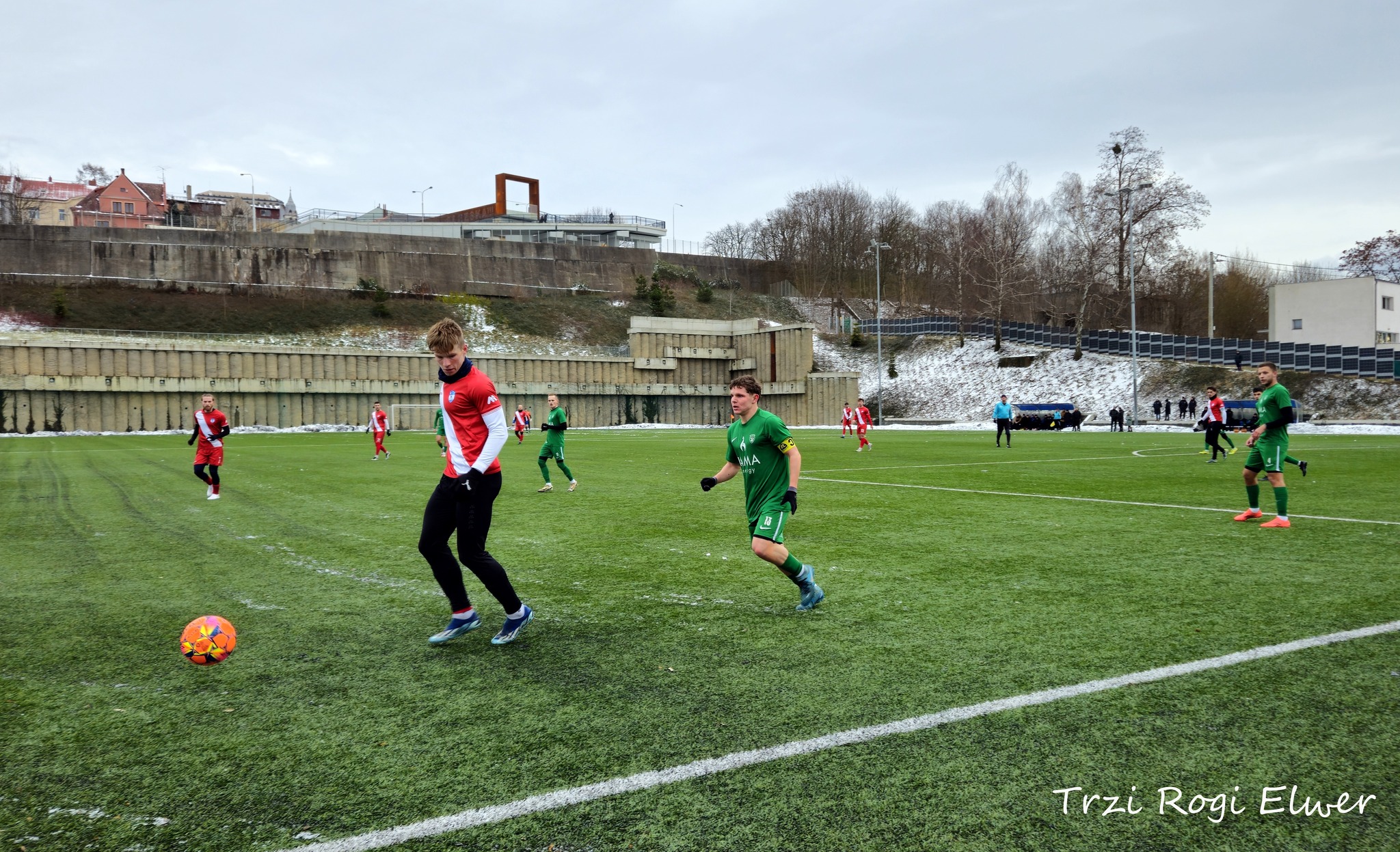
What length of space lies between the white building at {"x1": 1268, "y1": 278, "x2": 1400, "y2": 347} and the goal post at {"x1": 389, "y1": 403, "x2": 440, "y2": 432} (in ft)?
189

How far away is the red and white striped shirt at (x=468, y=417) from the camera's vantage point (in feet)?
19.1

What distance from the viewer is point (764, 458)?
21.9 ft

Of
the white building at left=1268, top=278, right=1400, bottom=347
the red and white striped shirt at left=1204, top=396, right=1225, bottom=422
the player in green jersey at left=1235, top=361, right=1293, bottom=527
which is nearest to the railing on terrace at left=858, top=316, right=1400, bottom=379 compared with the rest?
the white building at left=1268, top=278, right=1400, bottom=347

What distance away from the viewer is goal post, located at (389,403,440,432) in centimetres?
5791

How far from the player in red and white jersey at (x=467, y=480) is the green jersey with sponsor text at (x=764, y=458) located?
6.06 feet

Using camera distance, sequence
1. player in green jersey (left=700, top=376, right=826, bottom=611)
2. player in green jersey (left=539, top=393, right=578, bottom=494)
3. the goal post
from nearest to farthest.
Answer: player in green jersey (left=700, top=376, right=826, bottom=611) → player in green jersey (left=539, top=393, right=578, bottom=494) → the goal post

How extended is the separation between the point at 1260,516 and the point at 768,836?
1062cm

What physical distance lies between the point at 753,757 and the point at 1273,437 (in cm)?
937

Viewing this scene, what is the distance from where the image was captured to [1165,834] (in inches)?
125

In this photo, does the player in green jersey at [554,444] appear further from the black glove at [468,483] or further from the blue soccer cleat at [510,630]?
the black glove at [468,483]

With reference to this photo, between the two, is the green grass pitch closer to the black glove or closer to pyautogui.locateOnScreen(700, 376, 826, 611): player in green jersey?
pyautogui.locateOnScreen(700, 376, 826, 611): player in green jersey

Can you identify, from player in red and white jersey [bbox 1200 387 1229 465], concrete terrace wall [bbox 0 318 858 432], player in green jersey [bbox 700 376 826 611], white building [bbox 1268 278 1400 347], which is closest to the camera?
player in green jersey [bbox 700 376 826 611]

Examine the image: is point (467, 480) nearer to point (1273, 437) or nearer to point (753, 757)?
point (753, 757)

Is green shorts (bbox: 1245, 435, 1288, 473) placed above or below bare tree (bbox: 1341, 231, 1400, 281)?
below
